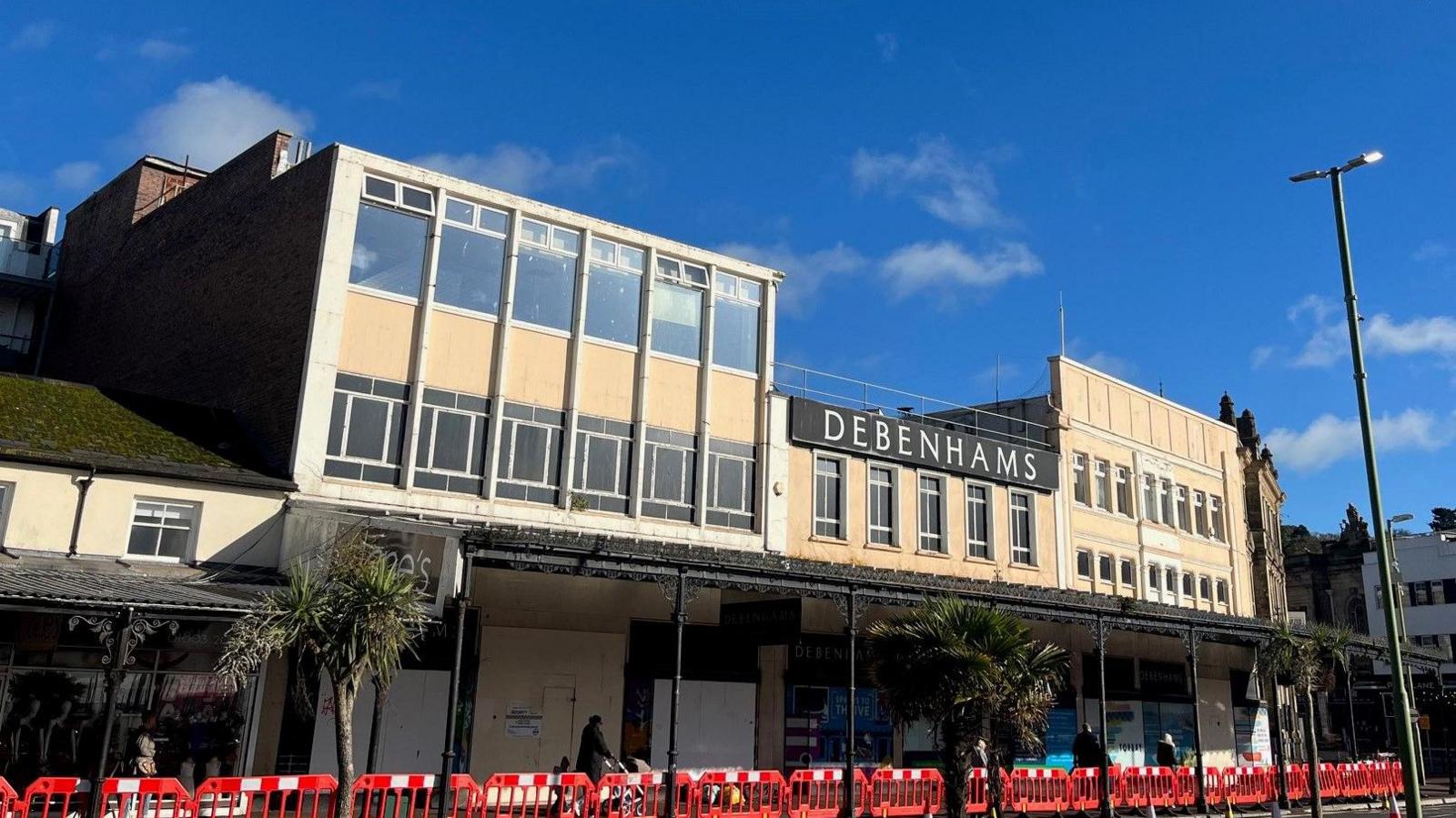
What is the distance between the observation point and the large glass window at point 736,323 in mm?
25516

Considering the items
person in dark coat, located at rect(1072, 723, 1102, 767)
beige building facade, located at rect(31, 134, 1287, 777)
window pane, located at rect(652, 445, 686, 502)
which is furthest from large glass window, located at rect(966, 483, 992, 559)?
window pane, located at rect(652, 445, 686, 502)

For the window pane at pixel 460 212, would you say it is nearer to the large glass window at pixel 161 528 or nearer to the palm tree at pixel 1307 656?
the large glass window at pixel 161 528

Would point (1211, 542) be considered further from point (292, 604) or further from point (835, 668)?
point (292, 604)

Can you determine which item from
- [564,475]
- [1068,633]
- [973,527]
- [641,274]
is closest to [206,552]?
[564,475]

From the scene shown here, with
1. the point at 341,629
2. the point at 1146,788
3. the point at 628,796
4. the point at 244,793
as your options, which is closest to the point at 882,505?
the point at 1146,788

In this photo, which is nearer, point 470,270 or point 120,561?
point 120,561

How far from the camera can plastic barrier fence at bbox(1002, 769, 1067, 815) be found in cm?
2023

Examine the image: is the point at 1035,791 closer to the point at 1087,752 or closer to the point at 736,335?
the point at 1087,752

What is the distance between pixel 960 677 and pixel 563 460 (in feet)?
32.8

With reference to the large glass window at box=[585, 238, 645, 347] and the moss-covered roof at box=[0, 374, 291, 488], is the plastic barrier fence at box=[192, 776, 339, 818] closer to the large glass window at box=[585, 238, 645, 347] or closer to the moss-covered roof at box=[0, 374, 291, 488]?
the moss-covered roof at box=[0, 374, 291, 488]

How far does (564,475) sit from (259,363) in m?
6.16

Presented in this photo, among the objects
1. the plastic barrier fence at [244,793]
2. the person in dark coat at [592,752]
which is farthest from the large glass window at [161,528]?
the person in dark coat at [592,752]

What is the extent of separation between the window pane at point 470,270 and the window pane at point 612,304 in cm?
203

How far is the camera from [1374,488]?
13.5 m
